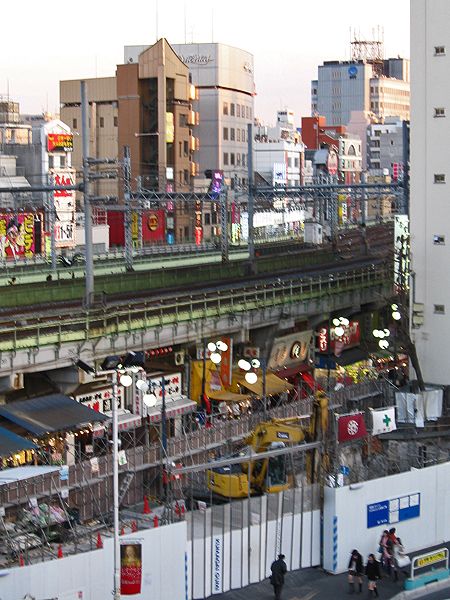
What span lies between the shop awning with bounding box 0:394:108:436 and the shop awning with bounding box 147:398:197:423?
11.9 feet

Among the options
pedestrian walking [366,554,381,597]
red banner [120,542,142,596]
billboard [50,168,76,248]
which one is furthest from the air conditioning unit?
billboard [50,168,76,248]

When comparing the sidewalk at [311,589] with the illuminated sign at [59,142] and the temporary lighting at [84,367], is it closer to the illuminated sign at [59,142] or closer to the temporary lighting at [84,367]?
the temporary lighting at [84,367]

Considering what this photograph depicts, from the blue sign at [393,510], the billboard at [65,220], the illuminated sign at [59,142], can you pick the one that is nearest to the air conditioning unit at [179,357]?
the blue sign at [393,510]

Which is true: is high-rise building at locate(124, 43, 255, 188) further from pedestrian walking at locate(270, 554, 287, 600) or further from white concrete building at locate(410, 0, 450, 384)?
pedestrian walking at locate(270, 554, 287, 600)

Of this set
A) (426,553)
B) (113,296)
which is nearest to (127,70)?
(113,296)

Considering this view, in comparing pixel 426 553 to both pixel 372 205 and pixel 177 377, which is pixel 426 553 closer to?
pixel 177 377

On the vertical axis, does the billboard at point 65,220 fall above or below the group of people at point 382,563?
above

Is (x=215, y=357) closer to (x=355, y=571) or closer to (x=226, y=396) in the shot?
(x=226, y=396)

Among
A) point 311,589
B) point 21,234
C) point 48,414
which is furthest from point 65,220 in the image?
point 311,589

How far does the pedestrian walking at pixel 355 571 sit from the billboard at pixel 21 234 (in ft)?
178

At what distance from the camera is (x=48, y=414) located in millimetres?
32594

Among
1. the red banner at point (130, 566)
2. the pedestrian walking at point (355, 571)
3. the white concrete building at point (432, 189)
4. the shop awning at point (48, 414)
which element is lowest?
the pedestrian walking at point (355, 571)

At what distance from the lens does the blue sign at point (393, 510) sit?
29.5 m

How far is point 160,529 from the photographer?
82.8 feet
